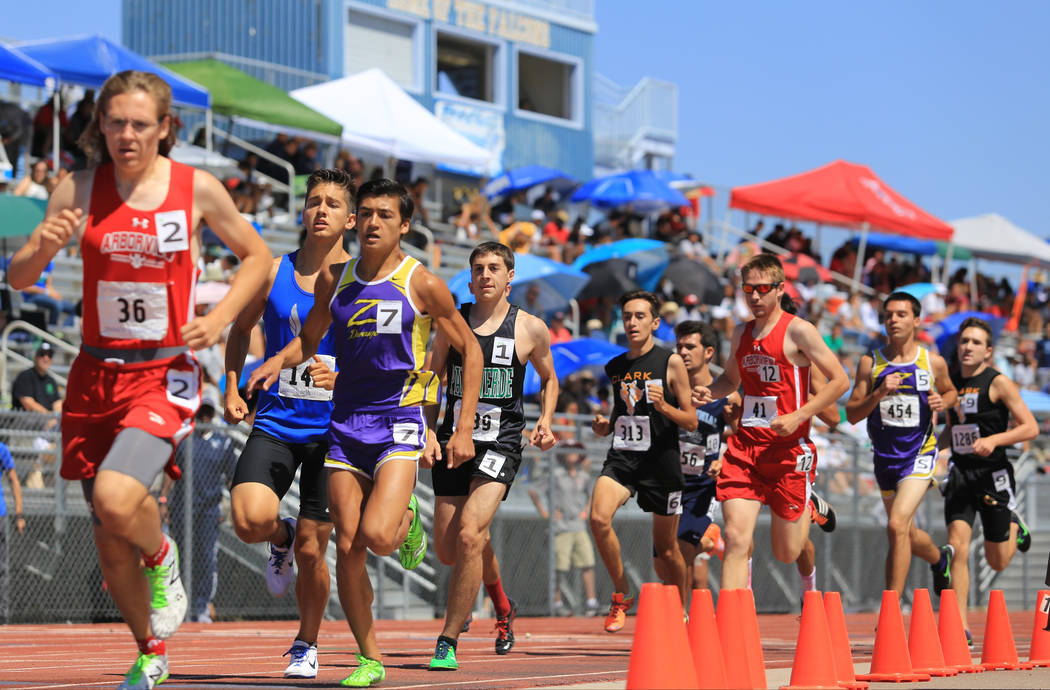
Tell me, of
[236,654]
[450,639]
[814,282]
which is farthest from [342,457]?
[814,282]

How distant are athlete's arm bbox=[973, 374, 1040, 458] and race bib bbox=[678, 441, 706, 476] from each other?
2180 mm

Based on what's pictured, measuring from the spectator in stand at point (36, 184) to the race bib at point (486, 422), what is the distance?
10.7m

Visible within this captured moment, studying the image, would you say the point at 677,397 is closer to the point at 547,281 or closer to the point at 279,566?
the point at 279,566

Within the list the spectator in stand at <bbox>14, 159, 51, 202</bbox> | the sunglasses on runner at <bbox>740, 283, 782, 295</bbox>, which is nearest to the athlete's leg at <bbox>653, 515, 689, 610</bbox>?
the sunglasses on runner at <bbox>740, 283, 782, 295</bbox>

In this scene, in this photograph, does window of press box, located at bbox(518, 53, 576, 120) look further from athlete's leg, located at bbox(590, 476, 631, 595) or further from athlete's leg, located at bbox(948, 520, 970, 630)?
athlete's leg, located at bbox(590, 476, 631, 595)

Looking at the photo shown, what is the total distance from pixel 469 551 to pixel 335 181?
2196 millimetres

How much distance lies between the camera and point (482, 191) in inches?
1329

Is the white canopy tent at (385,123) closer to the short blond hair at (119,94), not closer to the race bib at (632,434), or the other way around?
the race bib at (632,434)

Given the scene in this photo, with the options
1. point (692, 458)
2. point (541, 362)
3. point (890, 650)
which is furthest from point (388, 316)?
point (692, 458)

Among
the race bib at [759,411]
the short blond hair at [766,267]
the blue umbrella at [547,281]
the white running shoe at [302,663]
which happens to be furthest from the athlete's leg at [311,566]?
the blue umbrella at [547,281]

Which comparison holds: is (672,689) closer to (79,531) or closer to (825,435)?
(79,531)

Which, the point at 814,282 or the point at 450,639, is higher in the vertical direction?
the point at 814,282

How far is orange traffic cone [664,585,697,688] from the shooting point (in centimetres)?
636

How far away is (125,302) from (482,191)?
1086 inches
